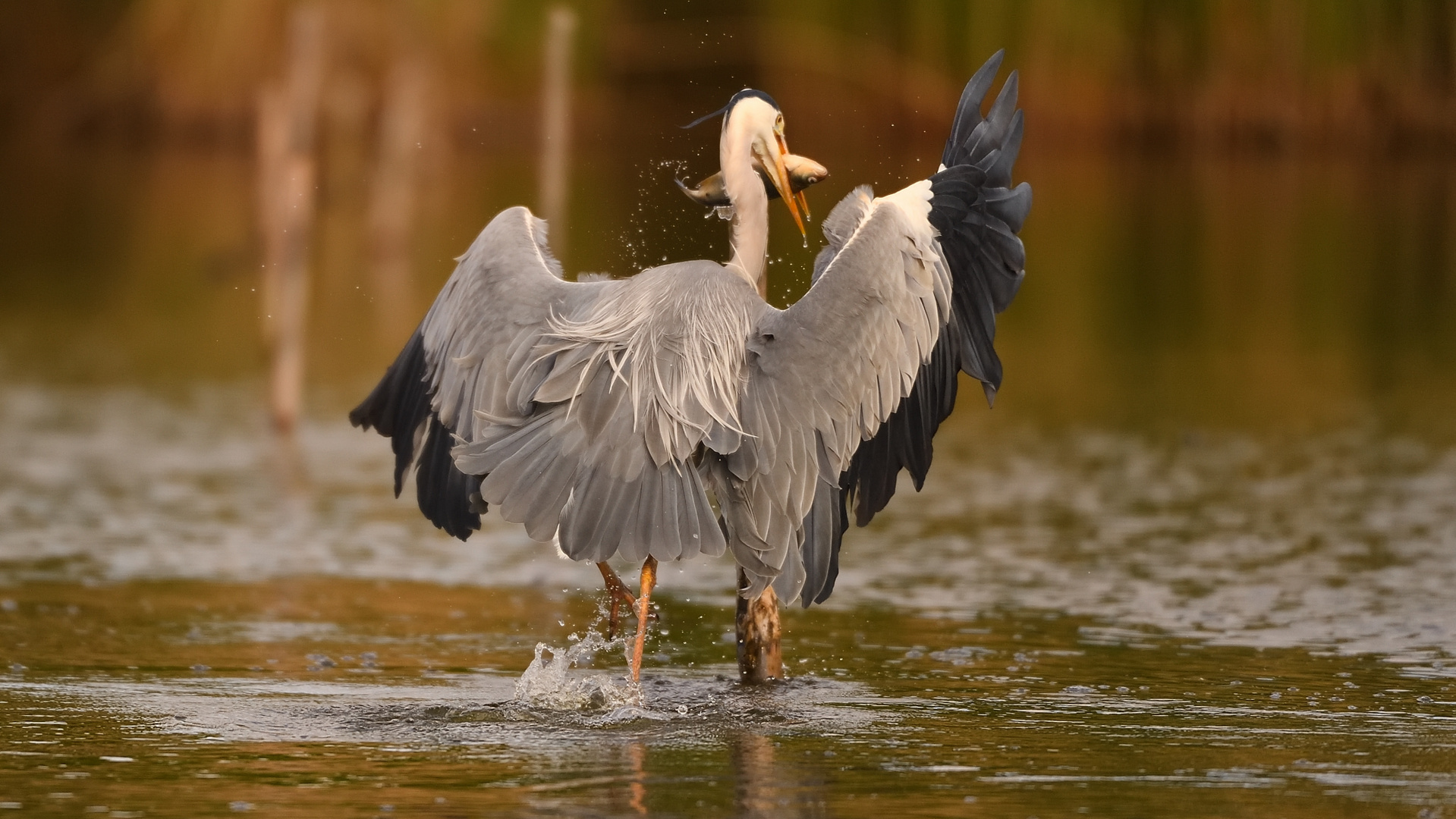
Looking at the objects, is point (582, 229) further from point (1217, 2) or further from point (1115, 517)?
point (1115, 517)

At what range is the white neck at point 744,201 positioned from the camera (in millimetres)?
9047

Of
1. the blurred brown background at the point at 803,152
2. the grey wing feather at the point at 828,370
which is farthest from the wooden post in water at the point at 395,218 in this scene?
the grey wing feather at the point at 828,370

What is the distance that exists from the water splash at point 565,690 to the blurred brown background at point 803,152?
931 cm

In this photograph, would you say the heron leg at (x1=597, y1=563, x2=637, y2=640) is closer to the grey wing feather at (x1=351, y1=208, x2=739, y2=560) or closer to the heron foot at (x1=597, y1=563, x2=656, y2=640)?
the heron foot at (x1=597, y1=563, x2=656, y2=640)

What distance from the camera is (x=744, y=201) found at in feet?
29.7

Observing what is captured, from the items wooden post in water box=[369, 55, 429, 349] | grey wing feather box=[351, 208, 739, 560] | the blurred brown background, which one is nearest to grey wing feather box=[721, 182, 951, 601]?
grey wing feather box=[351, 208, 739, 560]

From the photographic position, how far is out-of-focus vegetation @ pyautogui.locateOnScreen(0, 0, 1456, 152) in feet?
125

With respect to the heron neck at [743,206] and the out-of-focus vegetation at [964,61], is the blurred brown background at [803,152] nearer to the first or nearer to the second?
the out-of-focus vegetation at [964,61]

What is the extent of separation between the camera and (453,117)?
139ft

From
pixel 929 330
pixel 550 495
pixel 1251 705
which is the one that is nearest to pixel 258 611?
pixel 550 495

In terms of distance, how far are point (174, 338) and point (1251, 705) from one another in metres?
15.6

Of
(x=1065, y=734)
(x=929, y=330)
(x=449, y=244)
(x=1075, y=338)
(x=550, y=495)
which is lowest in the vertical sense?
(x=1065, y=734)

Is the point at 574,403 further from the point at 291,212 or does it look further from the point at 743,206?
the point at 291,212

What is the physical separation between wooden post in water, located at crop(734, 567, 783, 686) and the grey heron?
148 millimetres
